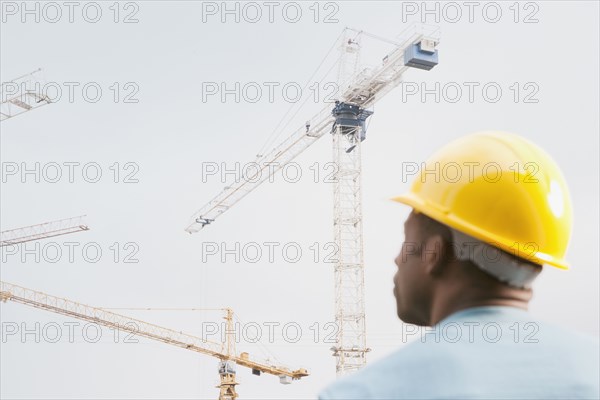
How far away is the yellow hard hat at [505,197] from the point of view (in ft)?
5.28

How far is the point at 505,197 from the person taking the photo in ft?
5.29

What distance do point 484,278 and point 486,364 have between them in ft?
0.78

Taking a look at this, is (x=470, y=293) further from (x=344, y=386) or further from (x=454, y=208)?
(x=344, y=386)

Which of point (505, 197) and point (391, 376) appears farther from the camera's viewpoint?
point (505, 197)

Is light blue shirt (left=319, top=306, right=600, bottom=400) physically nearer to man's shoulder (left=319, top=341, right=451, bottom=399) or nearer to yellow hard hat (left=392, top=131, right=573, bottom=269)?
man's shoulder (left=319, top=341, right=451, bottom=399)

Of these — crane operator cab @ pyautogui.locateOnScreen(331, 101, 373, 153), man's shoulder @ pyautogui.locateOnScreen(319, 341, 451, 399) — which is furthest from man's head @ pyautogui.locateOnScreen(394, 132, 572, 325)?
crane operator cab @ pyautogui.locateOnScreen(331, 101, 373, 153)

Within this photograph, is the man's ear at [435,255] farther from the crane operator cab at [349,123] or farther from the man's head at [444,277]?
the crane operator cab at [349,123]

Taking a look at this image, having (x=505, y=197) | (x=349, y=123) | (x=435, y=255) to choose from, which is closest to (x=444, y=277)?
(x=435, y=255)

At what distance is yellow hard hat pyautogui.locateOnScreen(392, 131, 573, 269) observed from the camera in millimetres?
1610

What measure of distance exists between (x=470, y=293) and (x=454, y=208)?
0.59ft

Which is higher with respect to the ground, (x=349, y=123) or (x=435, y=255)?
(x=349, y=123)

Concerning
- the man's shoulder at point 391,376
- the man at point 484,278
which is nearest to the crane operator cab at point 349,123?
the man at point 484,278

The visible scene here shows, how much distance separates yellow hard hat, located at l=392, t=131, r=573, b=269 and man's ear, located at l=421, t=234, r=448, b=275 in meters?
0.04

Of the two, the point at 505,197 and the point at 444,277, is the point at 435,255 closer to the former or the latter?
the point at 444,277
